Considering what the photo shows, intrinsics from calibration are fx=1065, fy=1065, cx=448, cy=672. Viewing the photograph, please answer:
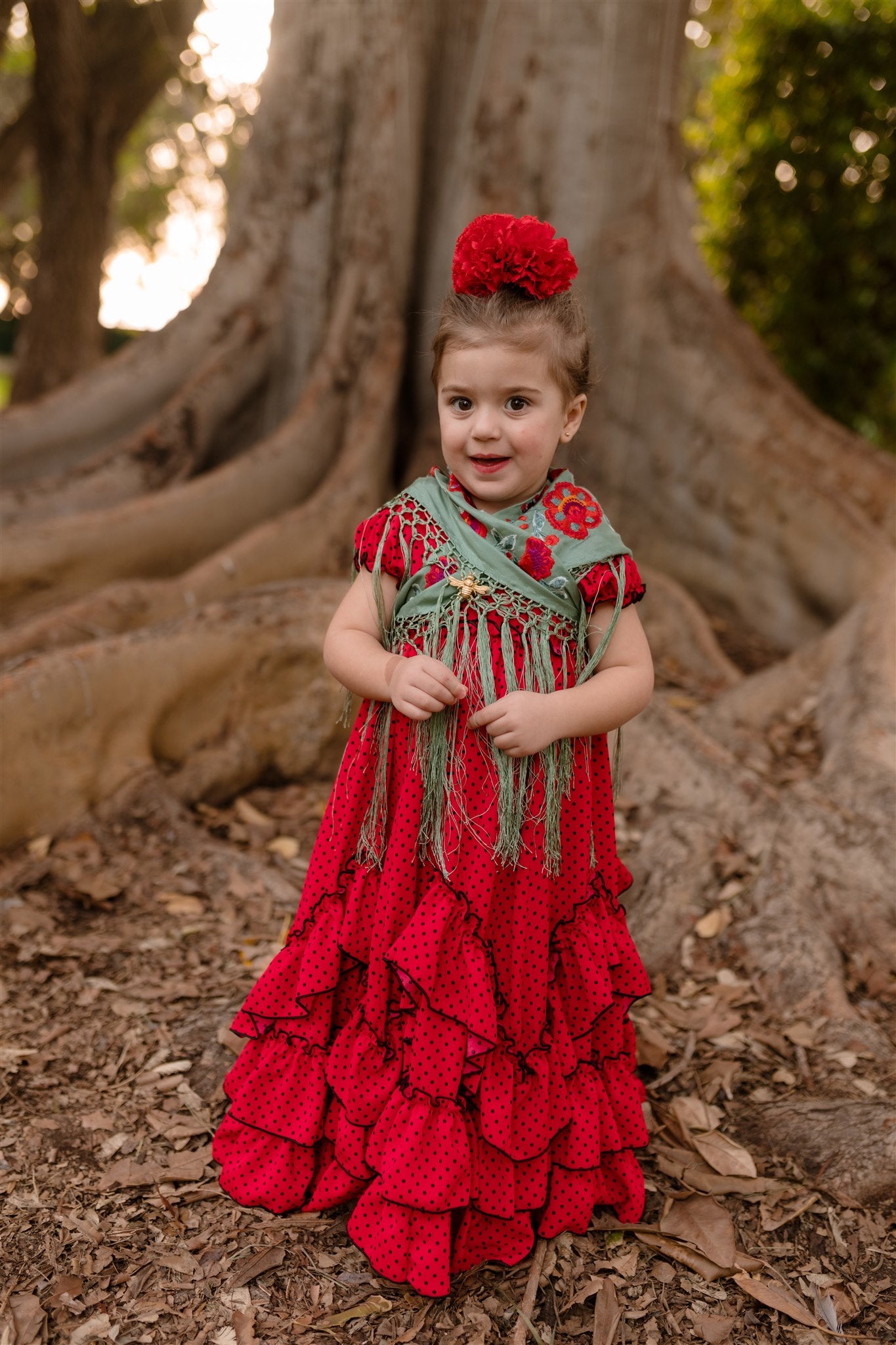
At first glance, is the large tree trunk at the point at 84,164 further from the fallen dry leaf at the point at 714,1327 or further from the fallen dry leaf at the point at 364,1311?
the fallen dry leaf at the point at 714,1327

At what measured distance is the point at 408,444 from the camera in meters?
4.61

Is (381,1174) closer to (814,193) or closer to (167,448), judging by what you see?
(167,448)

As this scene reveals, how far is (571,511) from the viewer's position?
1928mm

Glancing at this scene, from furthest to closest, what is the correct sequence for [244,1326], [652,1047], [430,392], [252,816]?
1. [430,392]
2. [252,816]
3. [652,1047]
4. [244,1326]

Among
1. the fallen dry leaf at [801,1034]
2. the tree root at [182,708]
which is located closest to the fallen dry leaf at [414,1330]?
the fallen dry leaf at [801,1034]

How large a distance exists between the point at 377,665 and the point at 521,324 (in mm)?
625

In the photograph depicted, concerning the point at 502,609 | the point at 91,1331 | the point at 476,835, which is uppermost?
the point at 502,609

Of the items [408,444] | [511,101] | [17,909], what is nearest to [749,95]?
[511,101]

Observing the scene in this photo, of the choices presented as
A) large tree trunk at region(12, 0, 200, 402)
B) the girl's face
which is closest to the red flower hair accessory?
the girl's face

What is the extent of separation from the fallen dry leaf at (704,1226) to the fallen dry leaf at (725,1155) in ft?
0.31

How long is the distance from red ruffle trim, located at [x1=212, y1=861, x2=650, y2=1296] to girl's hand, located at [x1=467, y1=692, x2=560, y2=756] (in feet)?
1.09

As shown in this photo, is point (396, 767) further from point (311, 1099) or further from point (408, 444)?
point (408, 444)

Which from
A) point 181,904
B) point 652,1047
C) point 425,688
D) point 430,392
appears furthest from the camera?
point 430,392

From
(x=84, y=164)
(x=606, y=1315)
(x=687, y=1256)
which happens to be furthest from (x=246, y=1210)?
(x=84, y=164)
